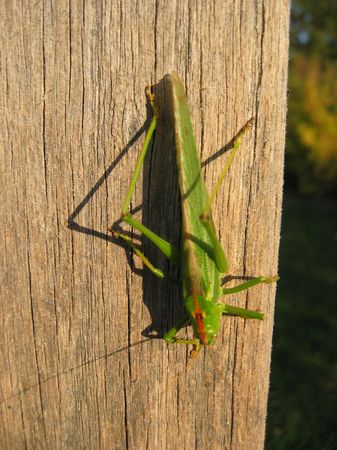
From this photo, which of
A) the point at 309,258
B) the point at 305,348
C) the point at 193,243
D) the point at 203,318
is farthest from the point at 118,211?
the point at 309,258

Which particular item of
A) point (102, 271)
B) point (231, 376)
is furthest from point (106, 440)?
point (102, 271)

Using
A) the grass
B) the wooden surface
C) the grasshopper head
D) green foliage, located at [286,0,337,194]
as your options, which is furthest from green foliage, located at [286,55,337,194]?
the grasshopper head

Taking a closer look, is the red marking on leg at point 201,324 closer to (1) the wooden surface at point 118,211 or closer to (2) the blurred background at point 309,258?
(1) the wooden surface at point 118,211

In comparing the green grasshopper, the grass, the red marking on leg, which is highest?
the green grasshopper

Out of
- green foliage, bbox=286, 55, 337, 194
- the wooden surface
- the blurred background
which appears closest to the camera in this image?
the wooden surface

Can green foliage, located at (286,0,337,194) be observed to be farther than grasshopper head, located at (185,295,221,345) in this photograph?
Yes

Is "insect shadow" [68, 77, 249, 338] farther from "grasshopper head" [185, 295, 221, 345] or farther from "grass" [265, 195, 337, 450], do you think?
"grass" [265, 195, 337, 450]

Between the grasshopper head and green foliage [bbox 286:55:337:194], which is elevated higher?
green foliage [bbox 286:55:337:194]
